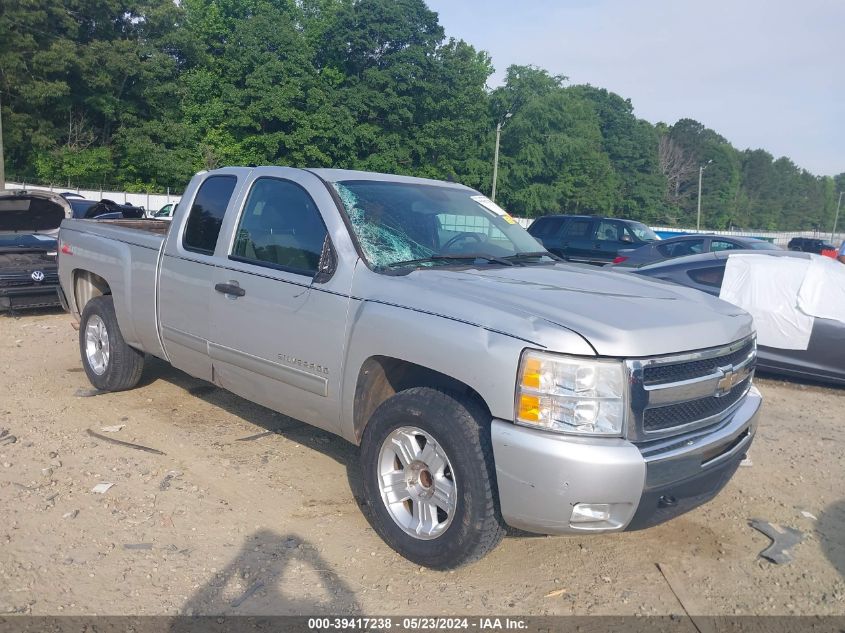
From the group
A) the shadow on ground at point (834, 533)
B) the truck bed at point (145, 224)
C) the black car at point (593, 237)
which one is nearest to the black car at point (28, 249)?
the truck bed at point (145, 224)

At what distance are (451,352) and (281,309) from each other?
133 centimetres

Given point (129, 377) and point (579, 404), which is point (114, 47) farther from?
point (579, 404)

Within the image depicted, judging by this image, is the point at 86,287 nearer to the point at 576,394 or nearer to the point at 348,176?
the point at 348,176

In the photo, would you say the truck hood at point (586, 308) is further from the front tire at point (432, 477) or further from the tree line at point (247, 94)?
the tree line at point (247, 94)

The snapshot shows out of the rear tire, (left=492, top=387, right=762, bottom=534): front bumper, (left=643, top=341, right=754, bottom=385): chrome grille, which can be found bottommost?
the rear tire

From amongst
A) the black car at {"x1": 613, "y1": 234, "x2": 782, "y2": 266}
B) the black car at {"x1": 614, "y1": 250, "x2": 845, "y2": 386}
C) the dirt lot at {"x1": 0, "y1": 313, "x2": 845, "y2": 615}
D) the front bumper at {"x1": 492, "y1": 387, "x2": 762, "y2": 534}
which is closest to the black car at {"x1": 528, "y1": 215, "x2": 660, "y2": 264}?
the black car at {"x1": 613, "y1": 234, "x2": 782, "y2": 266}

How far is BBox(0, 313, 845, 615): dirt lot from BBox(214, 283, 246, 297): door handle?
116 cm

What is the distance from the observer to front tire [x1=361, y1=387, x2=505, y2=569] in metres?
3.17

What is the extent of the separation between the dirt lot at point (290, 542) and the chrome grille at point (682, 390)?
2.82ft

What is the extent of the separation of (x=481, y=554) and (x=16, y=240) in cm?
899

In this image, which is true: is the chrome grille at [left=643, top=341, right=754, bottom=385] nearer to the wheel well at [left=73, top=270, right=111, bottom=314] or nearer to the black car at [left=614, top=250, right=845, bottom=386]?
the black car at [left=614, top=250, right=845, bottom=386]

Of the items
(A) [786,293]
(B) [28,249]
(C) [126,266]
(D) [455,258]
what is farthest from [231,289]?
(B) [28,249]

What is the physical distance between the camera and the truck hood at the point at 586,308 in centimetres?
305

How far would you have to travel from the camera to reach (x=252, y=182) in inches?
185
